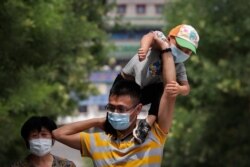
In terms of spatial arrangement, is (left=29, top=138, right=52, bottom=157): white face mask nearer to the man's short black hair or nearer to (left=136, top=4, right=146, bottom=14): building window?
the man's short black hair

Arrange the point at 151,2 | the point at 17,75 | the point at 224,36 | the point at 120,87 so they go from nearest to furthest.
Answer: the point at 120,87, the point at 17,75, the point at 224,36, the point at 151,2

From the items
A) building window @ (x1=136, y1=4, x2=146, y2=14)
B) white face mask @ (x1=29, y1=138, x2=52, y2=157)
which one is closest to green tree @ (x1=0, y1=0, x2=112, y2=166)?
white face mask @ (x1=29, y1=138, x2=52, y2=157)

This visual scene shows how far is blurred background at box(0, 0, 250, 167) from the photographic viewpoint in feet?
44.4

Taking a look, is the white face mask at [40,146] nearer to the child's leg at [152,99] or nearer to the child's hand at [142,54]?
the child's leg at [152,99]

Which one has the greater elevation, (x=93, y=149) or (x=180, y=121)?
(x=93, y=149)

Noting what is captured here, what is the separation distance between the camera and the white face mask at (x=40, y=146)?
5.63 m

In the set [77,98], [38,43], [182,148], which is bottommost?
[182,148]

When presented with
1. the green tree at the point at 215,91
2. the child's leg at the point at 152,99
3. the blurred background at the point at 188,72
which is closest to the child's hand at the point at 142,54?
the child's leg at the point at 152,99

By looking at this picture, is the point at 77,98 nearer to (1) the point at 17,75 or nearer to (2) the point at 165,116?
(1) the point at 17,75

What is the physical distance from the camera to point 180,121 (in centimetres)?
2395

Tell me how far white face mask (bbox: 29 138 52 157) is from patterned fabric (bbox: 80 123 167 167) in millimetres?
484

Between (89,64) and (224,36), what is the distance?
4.74 m

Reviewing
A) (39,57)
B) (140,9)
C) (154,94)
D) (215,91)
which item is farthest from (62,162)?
(140,9)

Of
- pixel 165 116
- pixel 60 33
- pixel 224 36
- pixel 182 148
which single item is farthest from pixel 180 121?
pixel 165 116
